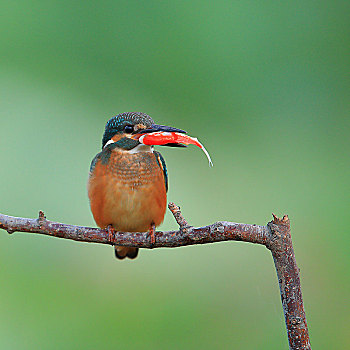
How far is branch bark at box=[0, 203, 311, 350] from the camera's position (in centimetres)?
61

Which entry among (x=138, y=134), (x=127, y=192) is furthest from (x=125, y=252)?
(x=138, y=134)

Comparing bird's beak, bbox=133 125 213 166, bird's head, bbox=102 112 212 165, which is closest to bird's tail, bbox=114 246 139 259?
bird's head, bbox=102 112 212 165

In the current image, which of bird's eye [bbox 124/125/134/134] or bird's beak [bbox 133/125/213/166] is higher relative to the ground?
bird's eye [bbox 124/125/134/134]

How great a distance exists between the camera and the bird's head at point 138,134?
2.88ft

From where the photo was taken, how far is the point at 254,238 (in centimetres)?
65

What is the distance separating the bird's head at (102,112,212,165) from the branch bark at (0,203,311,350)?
175mm

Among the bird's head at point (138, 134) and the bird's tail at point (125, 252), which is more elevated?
the bird's head at point (138, 134)

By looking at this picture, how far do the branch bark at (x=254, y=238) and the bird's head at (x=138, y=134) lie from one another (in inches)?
6.9

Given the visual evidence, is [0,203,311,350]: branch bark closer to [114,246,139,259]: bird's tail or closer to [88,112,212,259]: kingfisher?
[88,112,212,259]: kingfisher

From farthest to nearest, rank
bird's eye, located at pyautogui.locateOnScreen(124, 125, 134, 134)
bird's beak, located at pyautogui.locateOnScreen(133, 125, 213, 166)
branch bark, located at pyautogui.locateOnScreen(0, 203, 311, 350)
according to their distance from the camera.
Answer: bird's eye, located at pyautogui.locateOnScreen(124, 125, 134, 134) < bird's beak, located at pyautogui.locateOnScreen(133, 125, 213, 166) < branch bark, located at pyautogui.locateOnScreen(0, 203, 311, 350)

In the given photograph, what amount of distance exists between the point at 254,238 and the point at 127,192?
0.53 meters

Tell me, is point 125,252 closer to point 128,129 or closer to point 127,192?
point 127,192

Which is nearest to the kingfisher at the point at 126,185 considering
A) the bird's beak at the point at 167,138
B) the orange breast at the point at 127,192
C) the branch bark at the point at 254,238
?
the orange breast at the point at 127,192

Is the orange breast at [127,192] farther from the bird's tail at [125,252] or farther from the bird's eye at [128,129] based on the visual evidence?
the bird's tail at [125,252]
